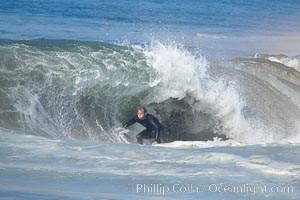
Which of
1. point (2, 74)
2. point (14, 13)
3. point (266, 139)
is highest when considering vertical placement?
point (14, 13)

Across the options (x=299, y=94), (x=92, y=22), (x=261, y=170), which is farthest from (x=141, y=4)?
(x=261, y=170)

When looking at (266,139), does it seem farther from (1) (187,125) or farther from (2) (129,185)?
(2) (129,185)

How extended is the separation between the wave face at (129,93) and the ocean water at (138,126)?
0.03 metres

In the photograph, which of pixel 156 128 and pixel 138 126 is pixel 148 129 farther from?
pixel 138 126

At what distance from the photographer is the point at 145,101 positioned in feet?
50.4

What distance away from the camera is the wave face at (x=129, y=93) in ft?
45.5

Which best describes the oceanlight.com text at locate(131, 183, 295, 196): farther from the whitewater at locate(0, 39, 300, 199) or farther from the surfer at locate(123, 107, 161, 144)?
the surfer at locate(123, 107, 161, 144)

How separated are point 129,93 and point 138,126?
191 centimetres

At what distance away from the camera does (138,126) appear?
1366 cm

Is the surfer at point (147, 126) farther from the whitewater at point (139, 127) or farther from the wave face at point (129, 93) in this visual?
the wave face at point (129, 93)

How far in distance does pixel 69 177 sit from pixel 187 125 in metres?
7.51

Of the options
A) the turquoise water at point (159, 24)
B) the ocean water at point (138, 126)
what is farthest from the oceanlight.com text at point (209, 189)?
the turquoise water at point (159, 24)

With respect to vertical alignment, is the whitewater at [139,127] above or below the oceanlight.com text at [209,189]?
above

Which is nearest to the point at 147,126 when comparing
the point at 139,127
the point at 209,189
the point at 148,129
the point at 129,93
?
the point at 148,129
